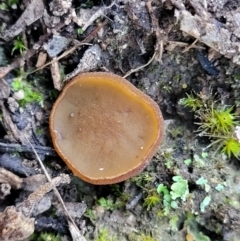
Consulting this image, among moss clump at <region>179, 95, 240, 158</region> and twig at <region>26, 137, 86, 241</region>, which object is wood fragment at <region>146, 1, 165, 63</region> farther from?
twig at <region>26, 137, 86, 241</region>

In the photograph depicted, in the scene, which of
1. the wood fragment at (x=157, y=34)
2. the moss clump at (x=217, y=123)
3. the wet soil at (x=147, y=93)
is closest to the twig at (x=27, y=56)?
the wet soil at (x=147, y=93)

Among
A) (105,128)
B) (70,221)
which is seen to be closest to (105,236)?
(70,221)

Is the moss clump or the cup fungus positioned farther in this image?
the moss clump

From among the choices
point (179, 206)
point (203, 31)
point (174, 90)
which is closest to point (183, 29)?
point (203, 31)

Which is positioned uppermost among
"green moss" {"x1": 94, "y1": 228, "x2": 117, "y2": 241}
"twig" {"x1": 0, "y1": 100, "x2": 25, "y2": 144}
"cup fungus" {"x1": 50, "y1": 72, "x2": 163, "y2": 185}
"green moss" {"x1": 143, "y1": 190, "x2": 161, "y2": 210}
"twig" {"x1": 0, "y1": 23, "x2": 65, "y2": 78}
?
"twig" {"x1": 0, "y1": 23, "x2": 65, "y2": 78}

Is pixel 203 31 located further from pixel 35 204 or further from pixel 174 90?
pixel 35 204

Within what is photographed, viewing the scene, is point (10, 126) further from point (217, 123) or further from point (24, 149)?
point (217, 123)

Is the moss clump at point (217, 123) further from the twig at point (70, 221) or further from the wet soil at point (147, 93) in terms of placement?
the twig at point (70, 221)

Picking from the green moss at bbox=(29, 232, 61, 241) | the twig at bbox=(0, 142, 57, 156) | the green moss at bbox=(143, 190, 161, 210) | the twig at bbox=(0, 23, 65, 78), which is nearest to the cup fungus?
the twig at bbox=(0, 142, 57, 156)
